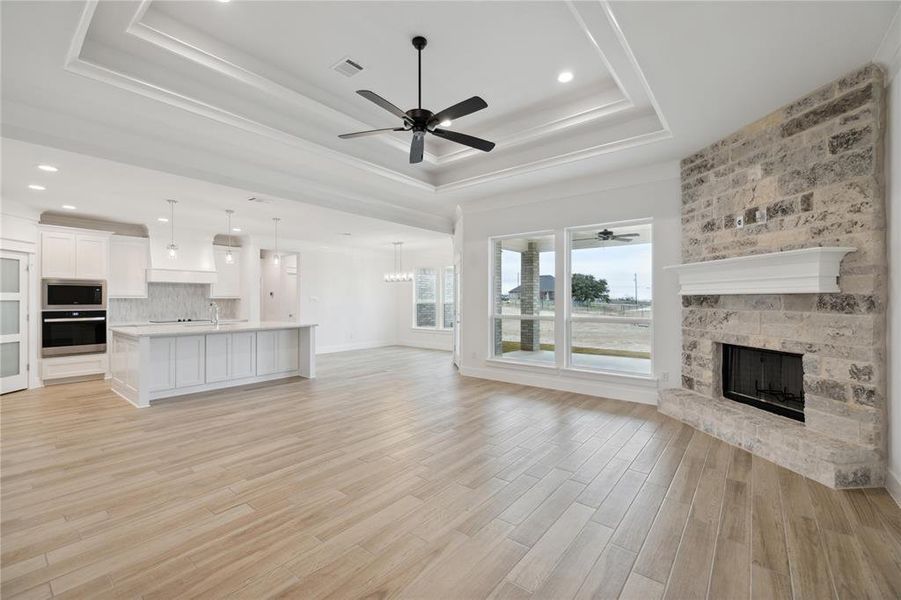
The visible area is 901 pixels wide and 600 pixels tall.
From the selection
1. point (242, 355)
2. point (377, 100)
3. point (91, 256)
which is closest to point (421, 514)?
point (377, 100)

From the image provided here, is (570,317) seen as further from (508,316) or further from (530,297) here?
(508,316)

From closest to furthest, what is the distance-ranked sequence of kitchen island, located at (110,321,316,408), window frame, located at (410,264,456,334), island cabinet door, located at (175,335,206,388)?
kitchen island, located at (110,321,316,408)
island cabinet door, located at (175,335,206,388)
window frame, located at (410,264,456,334)

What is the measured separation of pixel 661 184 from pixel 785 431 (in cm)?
297

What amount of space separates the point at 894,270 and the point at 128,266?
384 inches

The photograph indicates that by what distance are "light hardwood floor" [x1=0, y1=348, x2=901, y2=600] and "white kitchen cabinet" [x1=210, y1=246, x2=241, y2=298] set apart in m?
4.25

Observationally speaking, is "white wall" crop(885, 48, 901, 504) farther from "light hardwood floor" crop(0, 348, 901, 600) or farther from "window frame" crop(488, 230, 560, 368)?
"window frame" crop(488, 230, 560, 368)

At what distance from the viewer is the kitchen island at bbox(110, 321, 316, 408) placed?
5.14 m

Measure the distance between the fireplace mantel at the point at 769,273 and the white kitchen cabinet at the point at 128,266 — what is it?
27.9 feet

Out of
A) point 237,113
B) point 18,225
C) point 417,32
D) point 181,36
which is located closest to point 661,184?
point 417,32

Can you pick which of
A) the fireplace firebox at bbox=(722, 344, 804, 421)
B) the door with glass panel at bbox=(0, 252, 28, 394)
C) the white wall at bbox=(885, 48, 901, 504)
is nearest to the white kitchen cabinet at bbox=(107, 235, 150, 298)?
the door with glass panel at bbox=(0, 252, 28, 394)

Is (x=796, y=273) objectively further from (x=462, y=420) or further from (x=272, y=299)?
(x=272, y=299)

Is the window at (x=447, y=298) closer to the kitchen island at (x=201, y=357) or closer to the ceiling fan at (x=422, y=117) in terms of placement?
the kitchen island at (x=201, y=357)

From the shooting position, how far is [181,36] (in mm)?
3100

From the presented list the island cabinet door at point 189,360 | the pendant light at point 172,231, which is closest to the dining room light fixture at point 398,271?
the pendant light at point 172,231
